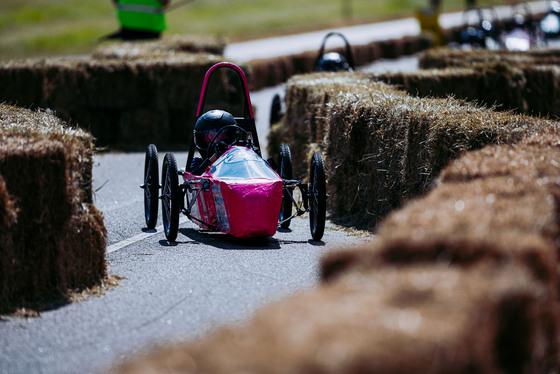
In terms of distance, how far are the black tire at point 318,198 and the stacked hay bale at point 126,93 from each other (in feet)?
27.2

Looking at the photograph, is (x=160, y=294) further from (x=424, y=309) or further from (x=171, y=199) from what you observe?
(x=424, y=309)

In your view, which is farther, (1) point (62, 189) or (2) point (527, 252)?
(1) point (62, 189)

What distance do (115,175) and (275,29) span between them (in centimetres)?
4737

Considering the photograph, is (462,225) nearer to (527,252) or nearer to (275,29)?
(527,252)

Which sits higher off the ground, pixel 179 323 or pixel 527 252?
pixel 527 252

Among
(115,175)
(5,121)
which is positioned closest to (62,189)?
(5,121)

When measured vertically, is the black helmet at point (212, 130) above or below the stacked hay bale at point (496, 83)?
above

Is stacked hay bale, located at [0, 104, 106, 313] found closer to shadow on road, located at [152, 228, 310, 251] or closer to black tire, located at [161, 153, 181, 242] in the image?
black tire, located at [161, 153, 181, 242]

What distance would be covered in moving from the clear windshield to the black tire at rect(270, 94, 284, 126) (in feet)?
21.3

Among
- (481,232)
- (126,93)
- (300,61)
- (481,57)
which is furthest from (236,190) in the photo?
(300,61)

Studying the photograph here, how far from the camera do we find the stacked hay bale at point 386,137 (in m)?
8.04

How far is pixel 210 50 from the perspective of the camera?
22609mm

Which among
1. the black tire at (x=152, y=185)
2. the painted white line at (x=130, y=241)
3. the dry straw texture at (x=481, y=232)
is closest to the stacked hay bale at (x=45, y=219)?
the painted white line at (x=130, y=241)

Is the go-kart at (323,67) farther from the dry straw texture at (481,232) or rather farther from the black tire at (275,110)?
the dry straw texture at (481,232)
